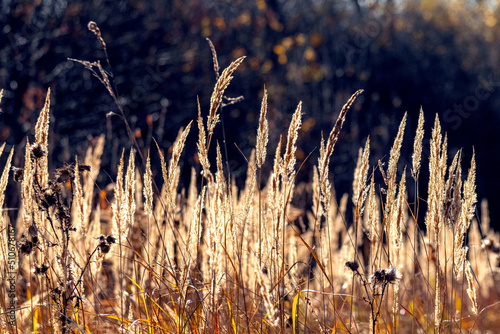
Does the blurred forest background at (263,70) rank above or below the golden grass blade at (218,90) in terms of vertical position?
above

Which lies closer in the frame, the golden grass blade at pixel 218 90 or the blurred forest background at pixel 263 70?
the golden grass blade at pixel 218 90

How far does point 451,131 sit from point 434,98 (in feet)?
2.97

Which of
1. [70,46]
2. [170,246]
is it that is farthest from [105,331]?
[70,46]

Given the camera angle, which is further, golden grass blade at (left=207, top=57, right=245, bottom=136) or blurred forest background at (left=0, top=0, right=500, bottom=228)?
blurred forest background at (left=0, top=0, right=500, bottom=228)

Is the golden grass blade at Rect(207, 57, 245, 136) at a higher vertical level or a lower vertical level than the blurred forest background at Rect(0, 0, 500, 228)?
lower

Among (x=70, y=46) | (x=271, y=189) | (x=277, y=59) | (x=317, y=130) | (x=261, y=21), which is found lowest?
(x=271, y=189)

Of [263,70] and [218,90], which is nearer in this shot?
[218,90]

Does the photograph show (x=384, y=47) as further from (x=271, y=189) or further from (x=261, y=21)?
(x=271, y=189)

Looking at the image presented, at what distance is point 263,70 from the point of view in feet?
40.0

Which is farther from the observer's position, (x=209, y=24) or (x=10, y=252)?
(x=209, y=24)

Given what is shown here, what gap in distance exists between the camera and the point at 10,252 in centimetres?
212

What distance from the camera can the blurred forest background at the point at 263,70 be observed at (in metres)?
8.95

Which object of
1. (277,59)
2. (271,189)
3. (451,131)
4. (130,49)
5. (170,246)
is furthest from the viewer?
(451,131)

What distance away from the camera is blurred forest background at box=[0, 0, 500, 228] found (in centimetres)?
895
